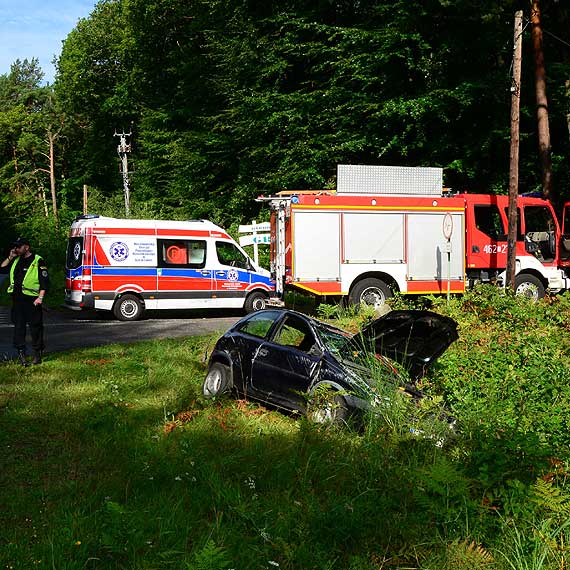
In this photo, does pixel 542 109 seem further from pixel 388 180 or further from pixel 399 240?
pixel 399 240

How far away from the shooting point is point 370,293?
1731cm

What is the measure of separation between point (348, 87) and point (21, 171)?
4805 centimetres

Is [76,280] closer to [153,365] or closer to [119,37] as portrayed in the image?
[153,365]

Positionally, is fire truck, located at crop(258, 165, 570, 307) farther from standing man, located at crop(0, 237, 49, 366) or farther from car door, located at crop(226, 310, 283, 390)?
car door, located at crop(226, 310, 283, 390)

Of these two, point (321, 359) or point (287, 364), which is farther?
point (287, 364)

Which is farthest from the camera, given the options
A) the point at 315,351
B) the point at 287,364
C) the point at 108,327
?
the point at 108,327

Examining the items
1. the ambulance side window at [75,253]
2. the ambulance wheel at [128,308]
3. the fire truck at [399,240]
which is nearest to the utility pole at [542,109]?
the fire truck at [399,240]

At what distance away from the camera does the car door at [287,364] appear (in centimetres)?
750

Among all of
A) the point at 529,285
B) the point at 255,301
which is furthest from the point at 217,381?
the point at 529,285

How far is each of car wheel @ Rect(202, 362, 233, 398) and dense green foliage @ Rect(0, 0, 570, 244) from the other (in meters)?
15.8

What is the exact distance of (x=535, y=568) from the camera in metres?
4.00

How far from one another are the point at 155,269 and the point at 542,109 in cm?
1264

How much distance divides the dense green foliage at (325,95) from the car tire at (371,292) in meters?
8.78

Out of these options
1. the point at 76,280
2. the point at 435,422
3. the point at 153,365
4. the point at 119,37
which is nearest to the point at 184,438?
the point at 435,422
